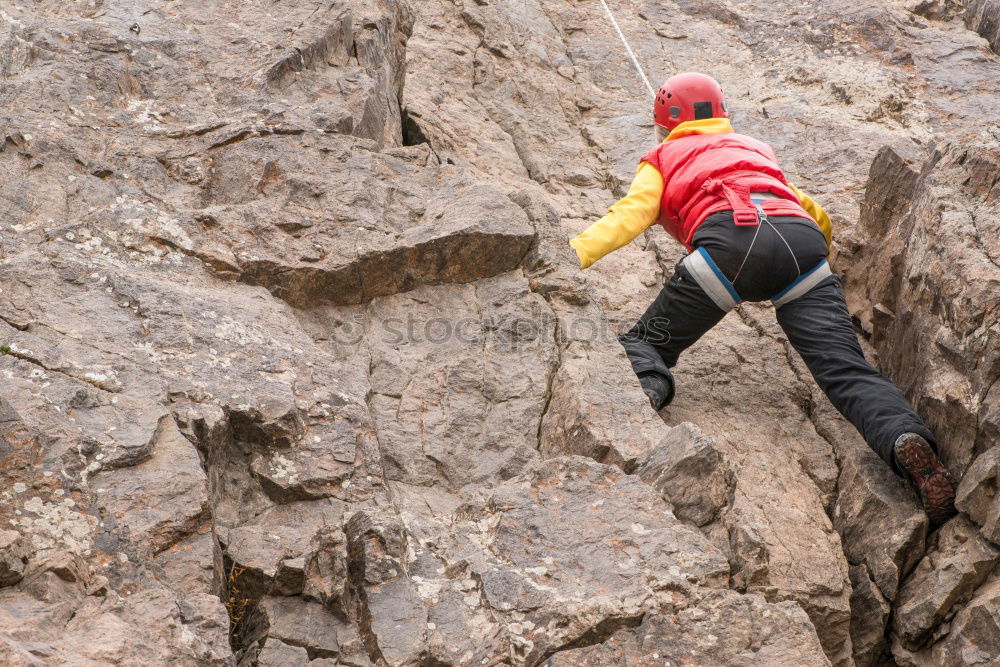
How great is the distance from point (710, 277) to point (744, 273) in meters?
0.19

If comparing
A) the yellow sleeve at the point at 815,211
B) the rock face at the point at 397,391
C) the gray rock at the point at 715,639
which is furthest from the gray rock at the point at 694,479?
the yellow sleeve at the point at 815,211

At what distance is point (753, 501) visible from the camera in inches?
197

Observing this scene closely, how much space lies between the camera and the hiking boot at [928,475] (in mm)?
4863

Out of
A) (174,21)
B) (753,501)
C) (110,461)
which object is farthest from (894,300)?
(174,21)

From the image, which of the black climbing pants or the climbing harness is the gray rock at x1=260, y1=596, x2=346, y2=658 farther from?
the climbing harness

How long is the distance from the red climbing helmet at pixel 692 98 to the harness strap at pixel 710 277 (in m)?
1.27

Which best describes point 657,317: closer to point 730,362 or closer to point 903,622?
point 730,362

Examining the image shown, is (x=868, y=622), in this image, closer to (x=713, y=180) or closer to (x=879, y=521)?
(x=879, y=521)

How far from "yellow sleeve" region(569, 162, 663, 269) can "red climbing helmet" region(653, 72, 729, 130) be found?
64cm

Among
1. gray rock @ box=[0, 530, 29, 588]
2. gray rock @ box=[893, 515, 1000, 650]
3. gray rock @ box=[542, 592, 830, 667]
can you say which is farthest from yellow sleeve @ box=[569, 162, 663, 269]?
gray rock @ box=[0, 530, 29, 588]

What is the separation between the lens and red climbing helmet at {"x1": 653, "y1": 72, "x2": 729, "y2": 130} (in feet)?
21.2

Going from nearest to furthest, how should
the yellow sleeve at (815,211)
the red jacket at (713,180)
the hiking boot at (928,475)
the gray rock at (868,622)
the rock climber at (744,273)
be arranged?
the gray rock at (868,622) → the hiking boot at (928,475) → the rock climber at (744,273) → the red jacket at (713,180) → the yellow sleeve at (815,211)

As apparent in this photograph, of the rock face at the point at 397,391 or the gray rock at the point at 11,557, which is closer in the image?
the gray rock at the point at 11,557

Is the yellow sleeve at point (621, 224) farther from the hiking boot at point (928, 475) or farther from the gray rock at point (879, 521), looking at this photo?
the hiking boot at point (928, 475)
